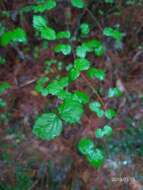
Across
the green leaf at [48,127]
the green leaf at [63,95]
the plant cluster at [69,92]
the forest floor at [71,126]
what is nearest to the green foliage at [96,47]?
the plant cluster at [69,92]

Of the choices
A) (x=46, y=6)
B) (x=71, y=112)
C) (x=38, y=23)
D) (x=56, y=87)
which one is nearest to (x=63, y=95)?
(x=56, y=87)

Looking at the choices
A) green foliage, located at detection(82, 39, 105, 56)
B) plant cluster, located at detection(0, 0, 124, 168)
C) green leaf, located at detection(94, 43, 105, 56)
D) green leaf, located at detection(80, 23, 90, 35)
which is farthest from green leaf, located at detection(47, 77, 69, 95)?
green leaf, located at detection(80, 23, 90, 35)

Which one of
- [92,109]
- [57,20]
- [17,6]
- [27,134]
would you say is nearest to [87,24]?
[57,20]

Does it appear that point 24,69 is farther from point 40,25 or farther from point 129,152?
point 129,152

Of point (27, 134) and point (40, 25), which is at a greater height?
point (40, 25)

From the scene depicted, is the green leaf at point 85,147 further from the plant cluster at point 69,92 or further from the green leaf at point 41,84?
the green leaf at point 41,84

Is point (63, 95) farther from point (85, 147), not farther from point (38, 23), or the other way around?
point (38, 23)
